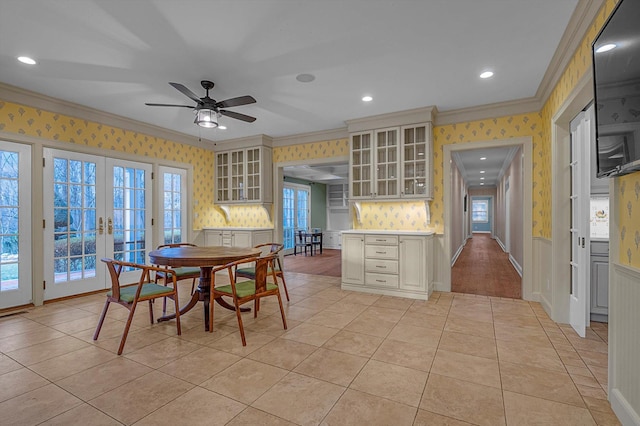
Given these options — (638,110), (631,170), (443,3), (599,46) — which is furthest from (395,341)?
(443,3)

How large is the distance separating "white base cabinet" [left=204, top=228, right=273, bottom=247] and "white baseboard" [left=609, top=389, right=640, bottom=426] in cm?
501

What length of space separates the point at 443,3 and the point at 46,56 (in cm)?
362

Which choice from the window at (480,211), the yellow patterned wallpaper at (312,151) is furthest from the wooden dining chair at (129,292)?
the window at (480,211)

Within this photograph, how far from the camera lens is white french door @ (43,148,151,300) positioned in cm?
415

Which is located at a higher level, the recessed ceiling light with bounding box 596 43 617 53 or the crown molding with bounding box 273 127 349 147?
the crown molding with bounding box 273 127 349 147

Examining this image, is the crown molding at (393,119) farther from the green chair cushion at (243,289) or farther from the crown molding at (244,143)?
the green chair cushion at (243,289)

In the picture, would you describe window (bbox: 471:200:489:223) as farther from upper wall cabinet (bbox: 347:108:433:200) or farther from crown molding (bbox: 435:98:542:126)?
upper wall cabinet (bbox: 347:108:433:200)

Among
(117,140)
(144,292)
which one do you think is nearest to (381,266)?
(144,292)

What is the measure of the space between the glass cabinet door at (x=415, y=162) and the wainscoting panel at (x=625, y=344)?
2758 millimetres

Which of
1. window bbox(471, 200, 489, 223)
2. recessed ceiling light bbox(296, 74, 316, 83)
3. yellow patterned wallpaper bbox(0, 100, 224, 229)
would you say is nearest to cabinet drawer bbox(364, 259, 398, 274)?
recessed ceiling light bbox(296, 74, 316, 83)

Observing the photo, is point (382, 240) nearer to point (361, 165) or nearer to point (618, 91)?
point (361, 165)

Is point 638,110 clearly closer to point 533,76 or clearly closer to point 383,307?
point 533,76

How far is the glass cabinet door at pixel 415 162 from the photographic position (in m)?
4.56

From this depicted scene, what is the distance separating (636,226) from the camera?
1704 mm
